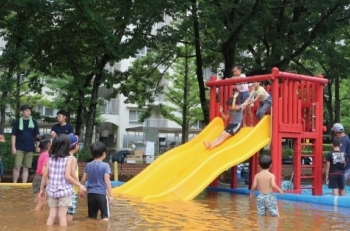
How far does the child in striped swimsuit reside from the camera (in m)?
6.82

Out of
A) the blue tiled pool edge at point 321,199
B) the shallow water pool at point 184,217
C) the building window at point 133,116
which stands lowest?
the shallow water pool at point 184,217

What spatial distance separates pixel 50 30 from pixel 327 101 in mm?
17502

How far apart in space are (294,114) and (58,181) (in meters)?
7.43

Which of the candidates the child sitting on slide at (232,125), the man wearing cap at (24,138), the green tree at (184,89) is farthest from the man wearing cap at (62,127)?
the green tree at (184,89)

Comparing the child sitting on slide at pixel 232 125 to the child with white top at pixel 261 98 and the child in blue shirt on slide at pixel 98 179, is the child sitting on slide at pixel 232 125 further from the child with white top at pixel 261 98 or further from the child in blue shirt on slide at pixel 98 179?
the child in blue shirt on slide at pixel 98 179

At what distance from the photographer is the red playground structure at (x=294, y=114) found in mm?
12281

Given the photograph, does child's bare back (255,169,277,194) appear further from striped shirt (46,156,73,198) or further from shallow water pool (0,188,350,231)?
striped shirt (46,156,73,198)

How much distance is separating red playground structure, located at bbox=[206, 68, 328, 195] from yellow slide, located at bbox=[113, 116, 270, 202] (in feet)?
1.12

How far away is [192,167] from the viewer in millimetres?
11516

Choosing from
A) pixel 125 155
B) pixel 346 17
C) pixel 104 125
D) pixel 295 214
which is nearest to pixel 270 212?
pixel 295 214

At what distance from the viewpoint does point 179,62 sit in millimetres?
37500

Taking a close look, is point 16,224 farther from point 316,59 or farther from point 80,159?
point 316,59

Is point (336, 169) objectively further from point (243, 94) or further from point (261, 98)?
point (243, 94)

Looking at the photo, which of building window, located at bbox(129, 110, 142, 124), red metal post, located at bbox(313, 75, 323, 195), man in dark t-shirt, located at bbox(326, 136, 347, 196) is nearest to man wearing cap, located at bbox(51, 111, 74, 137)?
man in dark t-shirt, located at bbox(326, 136, 347, 196)
